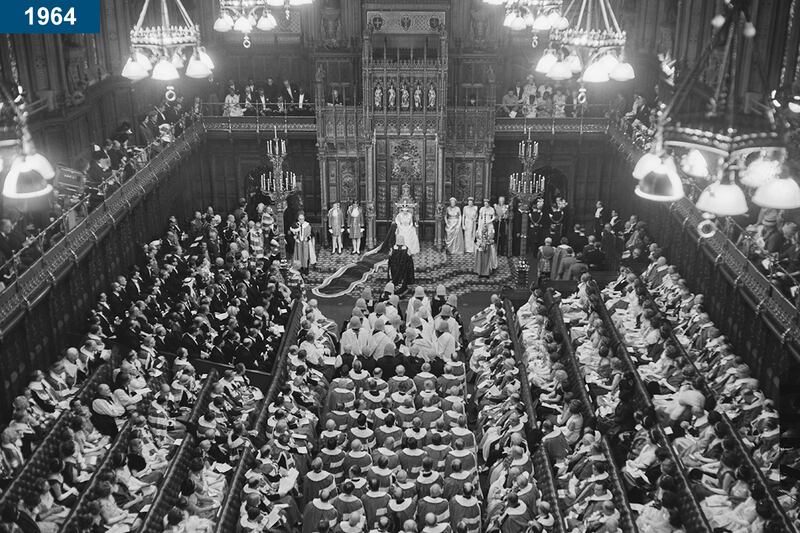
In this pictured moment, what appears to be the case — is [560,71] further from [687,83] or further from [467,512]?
[467,512]

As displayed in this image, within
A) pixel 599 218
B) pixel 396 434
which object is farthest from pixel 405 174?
pixel 396 434

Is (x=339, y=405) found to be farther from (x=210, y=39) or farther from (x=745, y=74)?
(x=210, y=39)

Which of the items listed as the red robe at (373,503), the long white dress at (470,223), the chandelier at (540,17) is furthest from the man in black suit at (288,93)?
the red robe at (373,503)

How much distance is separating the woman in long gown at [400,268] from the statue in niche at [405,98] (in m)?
5.39

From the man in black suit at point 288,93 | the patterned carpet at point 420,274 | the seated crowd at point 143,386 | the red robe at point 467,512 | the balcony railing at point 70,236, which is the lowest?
the patterned carpet at point 420,274

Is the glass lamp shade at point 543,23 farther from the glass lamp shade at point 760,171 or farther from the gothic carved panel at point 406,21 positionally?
the gothic carved panel at point 406,21

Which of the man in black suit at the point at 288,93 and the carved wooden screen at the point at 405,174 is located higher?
the man in black suit at the point at 288,93

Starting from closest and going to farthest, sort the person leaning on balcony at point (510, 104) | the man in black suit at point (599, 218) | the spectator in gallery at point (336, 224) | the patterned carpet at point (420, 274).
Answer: the patterned carpet at point (420, 274)
the man in black suit at point (599, 218)
the spectator in gallery at point (336, 224)
the person leaning on balcony at point (510, 104)

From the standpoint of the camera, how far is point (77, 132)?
2384 cm

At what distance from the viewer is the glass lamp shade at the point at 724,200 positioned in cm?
926

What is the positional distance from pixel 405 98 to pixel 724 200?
20833 mm

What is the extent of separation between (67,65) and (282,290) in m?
8.08

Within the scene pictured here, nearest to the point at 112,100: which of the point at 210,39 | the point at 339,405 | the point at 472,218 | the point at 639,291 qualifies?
the point at 210,39

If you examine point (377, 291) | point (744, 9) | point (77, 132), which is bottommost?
point (377, 291)
